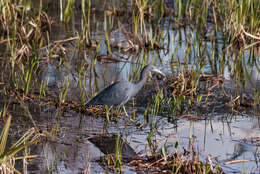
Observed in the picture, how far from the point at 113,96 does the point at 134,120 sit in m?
0.38

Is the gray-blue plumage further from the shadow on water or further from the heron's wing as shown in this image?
the shadow on water

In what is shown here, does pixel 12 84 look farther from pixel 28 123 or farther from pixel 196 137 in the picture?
pixel 196 137

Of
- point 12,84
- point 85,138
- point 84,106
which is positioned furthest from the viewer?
point 12,84

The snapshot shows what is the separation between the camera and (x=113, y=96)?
6.07 m

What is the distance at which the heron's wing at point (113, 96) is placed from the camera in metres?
6.07

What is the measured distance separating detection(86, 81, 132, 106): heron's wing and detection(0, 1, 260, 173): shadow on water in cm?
18

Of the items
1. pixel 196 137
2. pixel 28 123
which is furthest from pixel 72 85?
pixel 196 137

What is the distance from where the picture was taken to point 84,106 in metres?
6.20

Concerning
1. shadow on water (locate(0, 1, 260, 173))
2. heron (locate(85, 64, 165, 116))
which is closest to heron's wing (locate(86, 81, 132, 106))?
heron (locate(85, 64, 165, 116))

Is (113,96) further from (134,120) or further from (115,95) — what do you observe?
(134,120)

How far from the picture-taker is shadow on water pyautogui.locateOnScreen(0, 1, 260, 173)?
16.3ft

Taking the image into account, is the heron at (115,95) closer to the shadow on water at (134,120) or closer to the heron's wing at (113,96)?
the heron's wing at (113,96)

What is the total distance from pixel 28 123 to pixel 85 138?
2.50 ft

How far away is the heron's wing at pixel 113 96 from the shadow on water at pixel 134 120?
0.18m
